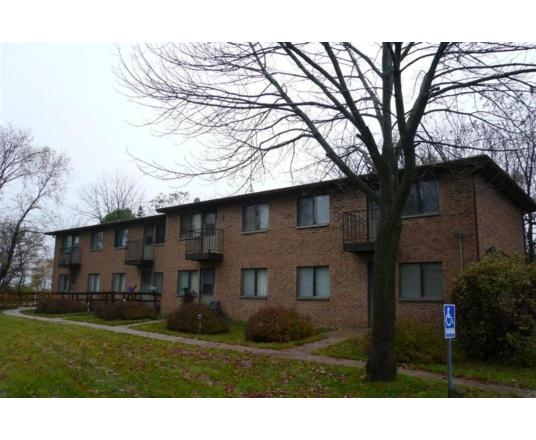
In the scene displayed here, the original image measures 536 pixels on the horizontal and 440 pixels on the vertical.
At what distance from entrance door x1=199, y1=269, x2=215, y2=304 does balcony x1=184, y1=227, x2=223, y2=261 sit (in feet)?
3.24

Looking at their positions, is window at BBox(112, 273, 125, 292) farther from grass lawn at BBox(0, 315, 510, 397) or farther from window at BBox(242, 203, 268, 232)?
grass lawn at BBox(0, 315, 510, 397)

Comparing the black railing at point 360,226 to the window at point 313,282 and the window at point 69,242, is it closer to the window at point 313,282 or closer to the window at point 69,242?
the window at point 313,282

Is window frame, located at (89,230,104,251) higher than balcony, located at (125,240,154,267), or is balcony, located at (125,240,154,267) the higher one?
window frame, located at (89,230,104,251)

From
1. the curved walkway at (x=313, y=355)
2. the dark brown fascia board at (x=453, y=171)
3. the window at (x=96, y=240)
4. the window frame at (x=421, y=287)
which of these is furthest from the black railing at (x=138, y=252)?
the window frame at (x=421, y=287)

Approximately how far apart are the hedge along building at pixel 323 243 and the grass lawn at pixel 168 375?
196 inches

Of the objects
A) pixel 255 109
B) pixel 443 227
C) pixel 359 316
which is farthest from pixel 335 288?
pixel 255 109

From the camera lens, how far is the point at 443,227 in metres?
14.9

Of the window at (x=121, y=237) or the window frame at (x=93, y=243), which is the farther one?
the window frame at (x=93, y=243)

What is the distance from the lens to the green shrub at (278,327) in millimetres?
14297

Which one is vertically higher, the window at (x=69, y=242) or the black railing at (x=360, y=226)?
the window at (x=69, y=242)

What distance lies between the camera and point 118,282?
29859mm

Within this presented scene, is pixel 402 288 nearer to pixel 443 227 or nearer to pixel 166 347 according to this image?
pixel 443 227

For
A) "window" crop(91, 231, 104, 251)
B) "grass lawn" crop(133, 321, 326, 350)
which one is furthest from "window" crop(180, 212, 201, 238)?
"window" crop(91, 231, 104, 251)

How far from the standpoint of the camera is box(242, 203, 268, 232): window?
2055 cm
